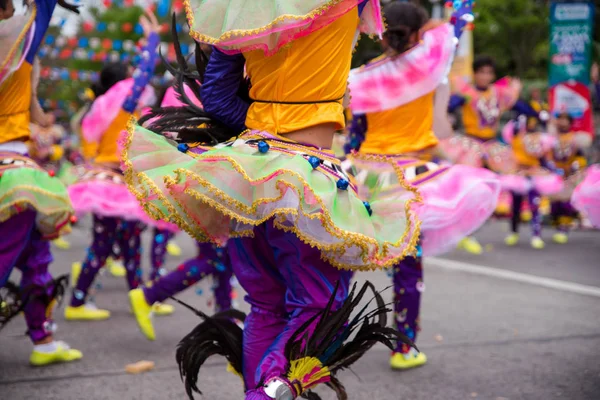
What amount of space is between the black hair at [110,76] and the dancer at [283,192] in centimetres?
367

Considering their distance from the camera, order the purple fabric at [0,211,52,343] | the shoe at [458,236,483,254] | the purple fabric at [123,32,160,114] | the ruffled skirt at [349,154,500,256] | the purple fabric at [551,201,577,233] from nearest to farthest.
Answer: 1. the ruffled skirt at [349,154,500,256]
2. the purple fabric at [0,211,52,343]
3. the purple fabric at [123,32,160,114]
4. the shoe at [458,236,483,254]
5. the purple fabric at [551,201,577,233]

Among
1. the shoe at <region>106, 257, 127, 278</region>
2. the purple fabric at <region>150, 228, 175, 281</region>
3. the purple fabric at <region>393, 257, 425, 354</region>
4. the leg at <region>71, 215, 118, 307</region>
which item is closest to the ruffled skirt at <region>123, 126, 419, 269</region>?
the purple fabric at <region>393, 257, 425, 354</region>

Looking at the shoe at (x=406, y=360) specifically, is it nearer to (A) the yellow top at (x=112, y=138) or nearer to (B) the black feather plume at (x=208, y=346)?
(B) the black feather plume at (x=208, y=346)

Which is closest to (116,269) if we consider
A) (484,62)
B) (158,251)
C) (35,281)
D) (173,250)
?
(173,250)

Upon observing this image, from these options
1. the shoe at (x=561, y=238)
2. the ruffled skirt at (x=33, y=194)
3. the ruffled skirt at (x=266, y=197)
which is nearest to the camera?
the ruffled skirt at (x=266, y=197)

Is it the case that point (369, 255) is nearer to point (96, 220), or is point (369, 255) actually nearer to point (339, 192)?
point (339, 192)

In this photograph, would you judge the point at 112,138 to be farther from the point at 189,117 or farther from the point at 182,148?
the point at 182,148

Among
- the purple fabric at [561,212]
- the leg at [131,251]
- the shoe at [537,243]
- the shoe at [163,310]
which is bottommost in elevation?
the purple fabric at [561,212]

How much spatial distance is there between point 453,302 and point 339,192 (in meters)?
4.01

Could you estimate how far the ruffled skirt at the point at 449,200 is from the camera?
3.82 metres

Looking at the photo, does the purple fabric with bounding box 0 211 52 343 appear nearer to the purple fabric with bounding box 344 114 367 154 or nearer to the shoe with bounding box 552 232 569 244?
the purple fabric with bounding box 344 114 367 154

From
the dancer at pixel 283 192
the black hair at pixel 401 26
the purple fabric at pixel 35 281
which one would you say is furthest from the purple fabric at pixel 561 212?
the dancer at pixel 283 192

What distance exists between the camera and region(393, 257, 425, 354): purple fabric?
410 cm

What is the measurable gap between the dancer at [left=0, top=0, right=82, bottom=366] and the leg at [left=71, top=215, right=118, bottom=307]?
1.46 metres
